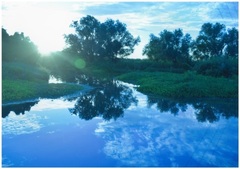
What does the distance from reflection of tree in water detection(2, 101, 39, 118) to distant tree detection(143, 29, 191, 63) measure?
44459 millimetres

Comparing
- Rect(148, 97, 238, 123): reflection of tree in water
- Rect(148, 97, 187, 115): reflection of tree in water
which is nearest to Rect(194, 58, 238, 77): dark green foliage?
Rect(148, 97, 238, 123): reflection of tree in water

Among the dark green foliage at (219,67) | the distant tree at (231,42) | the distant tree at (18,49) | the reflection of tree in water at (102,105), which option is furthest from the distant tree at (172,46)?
the reflection of tree in water at (102,105)

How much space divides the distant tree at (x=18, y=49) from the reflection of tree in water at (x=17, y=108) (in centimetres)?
1511

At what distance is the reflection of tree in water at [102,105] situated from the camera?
47.1 ft

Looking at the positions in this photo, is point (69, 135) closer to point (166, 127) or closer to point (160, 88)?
point (166, 127)

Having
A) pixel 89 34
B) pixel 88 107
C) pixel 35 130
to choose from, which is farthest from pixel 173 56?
pixel 35 130

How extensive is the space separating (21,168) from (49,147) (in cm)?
173

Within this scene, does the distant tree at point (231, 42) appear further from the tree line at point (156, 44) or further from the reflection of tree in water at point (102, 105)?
the reflection of tree in water at point (102, 105)

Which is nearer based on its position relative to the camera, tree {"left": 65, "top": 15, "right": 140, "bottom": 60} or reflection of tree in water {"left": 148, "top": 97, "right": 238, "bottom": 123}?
reflection of tree in water {"left": 148, "top": 97, "right": 238, "bottom": 123}

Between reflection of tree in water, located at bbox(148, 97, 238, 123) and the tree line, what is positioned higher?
the tree line

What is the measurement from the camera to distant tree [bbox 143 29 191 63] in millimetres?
57344

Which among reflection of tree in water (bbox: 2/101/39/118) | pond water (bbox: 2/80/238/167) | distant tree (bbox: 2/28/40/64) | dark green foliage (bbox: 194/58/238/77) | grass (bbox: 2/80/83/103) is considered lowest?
pond water (bbox: 2/80/238/167)

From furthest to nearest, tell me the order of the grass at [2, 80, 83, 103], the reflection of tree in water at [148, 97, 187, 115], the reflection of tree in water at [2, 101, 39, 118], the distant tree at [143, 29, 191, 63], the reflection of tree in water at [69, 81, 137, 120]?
the distant tree at [143, 29, 191, 63]
the grass at [2, 80, 83, 103]
the reflection of tree in water at [148, 97, 187, 115]
the reflection of tree in water at [69, 81, 137, 120]
the reflection of tree in water at [2, 101, 39, 118]

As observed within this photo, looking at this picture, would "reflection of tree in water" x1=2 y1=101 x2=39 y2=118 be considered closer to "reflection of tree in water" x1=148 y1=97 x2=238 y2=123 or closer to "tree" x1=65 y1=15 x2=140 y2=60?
"reflection of tree in water" x1=148 y1=97 x2=238 y2=123
